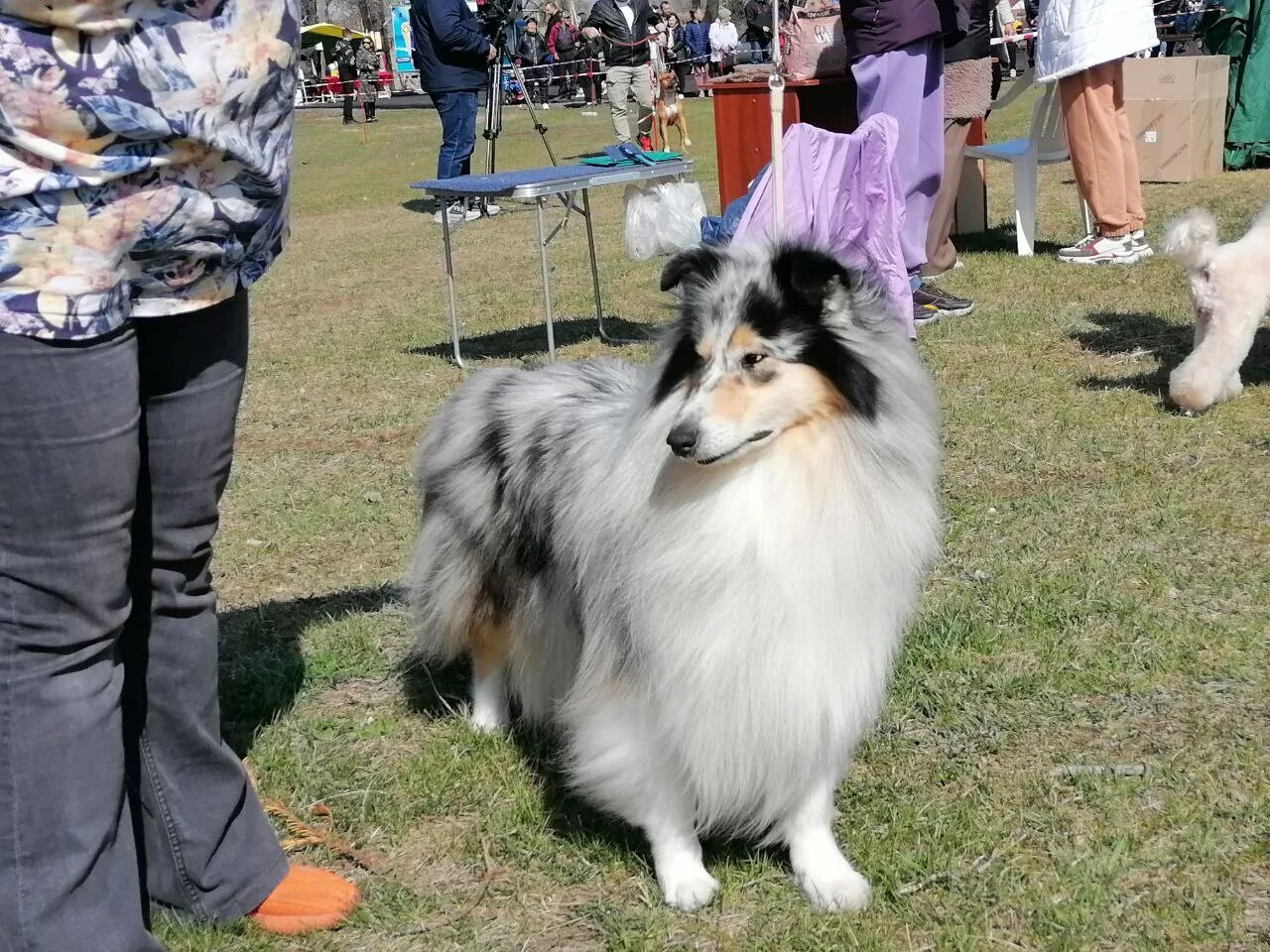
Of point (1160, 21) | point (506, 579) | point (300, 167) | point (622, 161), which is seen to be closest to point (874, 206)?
point (622, 161)

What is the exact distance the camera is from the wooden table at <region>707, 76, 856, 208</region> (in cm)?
762

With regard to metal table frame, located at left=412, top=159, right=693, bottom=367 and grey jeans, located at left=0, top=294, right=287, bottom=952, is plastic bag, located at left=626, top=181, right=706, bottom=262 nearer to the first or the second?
metal table frame, located at left=412, top=159, right=693, bottom=367

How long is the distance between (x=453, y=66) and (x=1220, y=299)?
24.6 ft

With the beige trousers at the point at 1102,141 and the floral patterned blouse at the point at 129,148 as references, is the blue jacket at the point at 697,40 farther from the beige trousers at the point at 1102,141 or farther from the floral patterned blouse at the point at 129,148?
the floral patterned blouse at the point at 129,148

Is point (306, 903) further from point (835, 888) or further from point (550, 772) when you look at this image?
point (835, 888)

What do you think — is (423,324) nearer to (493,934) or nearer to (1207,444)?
(1207,444)

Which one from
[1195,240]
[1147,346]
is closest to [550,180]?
[1195,240]

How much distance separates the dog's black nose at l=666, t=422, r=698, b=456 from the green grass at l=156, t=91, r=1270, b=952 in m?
0.64

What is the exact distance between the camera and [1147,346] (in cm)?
628

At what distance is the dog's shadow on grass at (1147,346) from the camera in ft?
18.8

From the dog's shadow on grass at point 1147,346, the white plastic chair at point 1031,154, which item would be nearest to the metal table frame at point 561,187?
the dog's shadow on grass at point 1147,346

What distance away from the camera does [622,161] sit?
6.89 metres

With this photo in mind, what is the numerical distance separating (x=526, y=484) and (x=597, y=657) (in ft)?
1.61

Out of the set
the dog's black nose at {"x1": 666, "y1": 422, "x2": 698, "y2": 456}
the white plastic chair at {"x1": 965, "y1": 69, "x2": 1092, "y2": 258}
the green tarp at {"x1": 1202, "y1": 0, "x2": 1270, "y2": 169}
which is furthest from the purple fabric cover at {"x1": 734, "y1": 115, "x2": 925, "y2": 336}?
the green tarp at {"x1": 1202, "y1": 0, "x2": 1270, "y2": 169}
